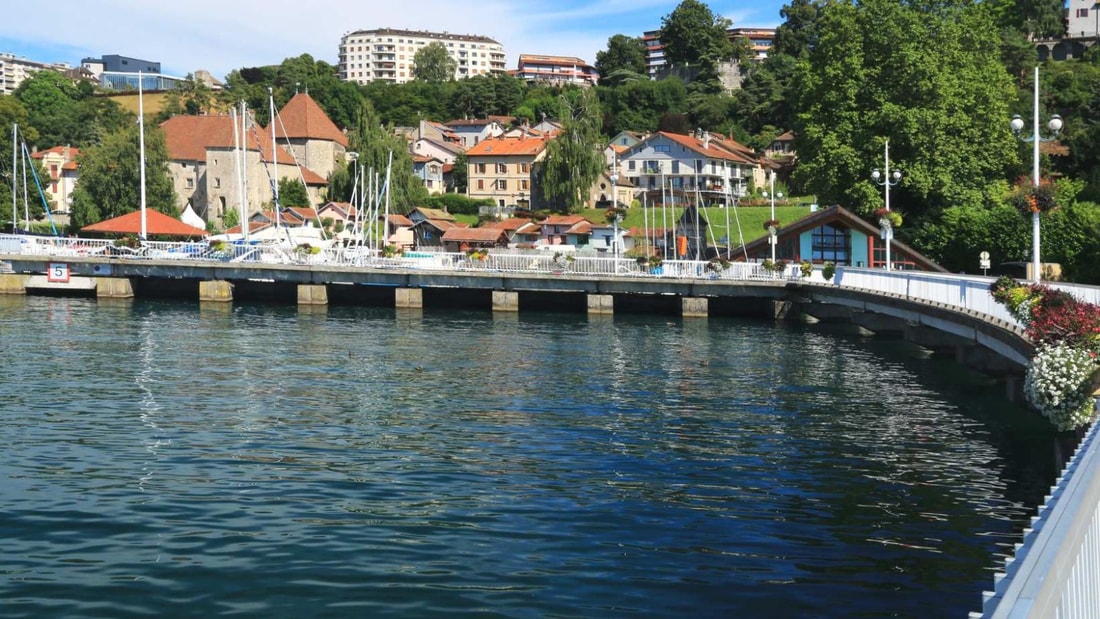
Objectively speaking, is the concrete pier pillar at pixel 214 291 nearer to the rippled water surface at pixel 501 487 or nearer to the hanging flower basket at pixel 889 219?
the rippled water surface at pixel 501 487

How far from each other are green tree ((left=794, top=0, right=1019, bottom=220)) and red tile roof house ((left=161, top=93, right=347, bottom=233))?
6065cm

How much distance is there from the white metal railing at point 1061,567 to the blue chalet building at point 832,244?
169ft

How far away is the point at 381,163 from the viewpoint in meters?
99.6

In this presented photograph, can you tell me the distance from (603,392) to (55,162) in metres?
118

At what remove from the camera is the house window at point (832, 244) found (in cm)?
5903

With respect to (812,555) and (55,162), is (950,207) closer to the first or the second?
(812,555)

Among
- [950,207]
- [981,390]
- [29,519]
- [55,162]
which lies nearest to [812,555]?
[29,519]

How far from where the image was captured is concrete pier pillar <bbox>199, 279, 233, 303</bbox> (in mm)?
59188

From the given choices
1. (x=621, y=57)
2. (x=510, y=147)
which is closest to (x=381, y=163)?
(x=510, y=147)

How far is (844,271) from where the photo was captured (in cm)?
4584

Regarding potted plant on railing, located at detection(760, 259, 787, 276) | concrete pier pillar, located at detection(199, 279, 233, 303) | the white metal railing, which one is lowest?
the white metal railing

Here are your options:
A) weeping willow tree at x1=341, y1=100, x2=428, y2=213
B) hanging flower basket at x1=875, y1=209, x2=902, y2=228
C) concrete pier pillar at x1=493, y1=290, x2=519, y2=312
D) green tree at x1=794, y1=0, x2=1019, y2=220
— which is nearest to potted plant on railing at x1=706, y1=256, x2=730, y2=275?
hanging flower basket at x1=875, y1=209, x2=902, y2=228

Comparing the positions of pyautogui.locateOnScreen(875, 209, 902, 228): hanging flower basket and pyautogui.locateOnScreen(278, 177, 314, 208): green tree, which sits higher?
pyautogui.locateOnScreen(278, 177, 314, 208): green tree

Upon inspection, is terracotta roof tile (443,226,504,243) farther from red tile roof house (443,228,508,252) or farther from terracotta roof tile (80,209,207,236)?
terracotta roof tile (80,209,207,236)
